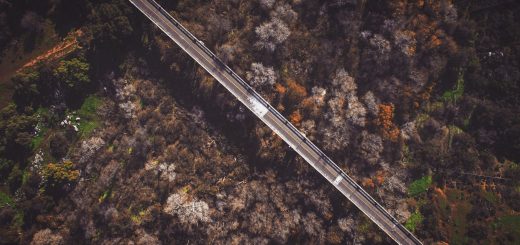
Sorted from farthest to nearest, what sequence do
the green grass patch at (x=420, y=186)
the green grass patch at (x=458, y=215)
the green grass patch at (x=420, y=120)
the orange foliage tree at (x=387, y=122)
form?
the green grass patch at (x=420, y=120)
the green grass patch at (x=420, y=186)
the orange foliage tree at (x=387, y=122)
the green grass patch at (x=458, y=215)

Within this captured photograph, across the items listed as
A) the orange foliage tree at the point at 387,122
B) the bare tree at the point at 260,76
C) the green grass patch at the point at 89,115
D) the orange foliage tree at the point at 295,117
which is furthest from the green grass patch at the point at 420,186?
the green grass patch at the point at 89,115

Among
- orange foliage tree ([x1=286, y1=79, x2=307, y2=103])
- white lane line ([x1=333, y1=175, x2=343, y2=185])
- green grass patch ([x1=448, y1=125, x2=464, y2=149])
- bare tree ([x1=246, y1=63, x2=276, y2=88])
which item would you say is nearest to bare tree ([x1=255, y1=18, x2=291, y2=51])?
bare tree ([x1=246, y1=63, x2=276, y2=88])

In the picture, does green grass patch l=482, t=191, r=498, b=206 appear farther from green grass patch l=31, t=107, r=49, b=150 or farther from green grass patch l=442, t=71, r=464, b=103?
green grass patch l=31, t=107, r=49, b=150

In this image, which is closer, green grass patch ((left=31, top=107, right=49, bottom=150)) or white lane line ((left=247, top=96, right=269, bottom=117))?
green grass patch ((left=31, top=107, right=49, bottom=150))

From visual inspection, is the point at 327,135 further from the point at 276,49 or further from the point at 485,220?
the point at 485,220

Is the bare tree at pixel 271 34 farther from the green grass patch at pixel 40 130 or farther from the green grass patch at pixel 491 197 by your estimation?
the green grass patch at pixel 491 197

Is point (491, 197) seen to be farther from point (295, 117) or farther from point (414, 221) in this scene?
point (295, 117)

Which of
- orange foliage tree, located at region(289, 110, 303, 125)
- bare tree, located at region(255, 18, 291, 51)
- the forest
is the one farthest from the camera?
orange foliage tree, located at region(289, 110, 303, 125)
